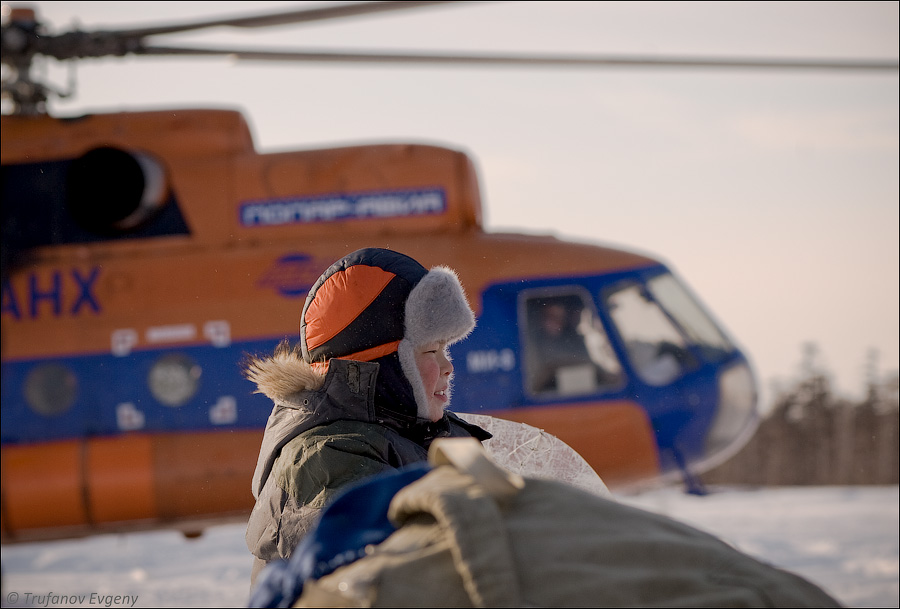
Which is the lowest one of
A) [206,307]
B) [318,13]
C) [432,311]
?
[206,307]

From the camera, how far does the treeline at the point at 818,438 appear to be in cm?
2986

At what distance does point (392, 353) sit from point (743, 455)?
30.7m

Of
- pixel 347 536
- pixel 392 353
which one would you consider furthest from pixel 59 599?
pixel 347 536

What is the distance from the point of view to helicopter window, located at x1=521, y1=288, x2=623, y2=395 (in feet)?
16.5

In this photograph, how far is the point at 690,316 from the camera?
5.53 m

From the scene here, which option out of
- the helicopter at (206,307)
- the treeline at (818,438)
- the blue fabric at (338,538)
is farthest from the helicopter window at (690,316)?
the treeline at (818,438)

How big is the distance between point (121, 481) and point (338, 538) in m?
4.44

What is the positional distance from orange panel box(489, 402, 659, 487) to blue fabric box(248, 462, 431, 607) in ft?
13.4

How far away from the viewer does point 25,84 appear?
5102mm

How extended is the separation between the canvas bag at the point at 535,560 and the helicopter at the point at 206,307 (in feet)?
13.2

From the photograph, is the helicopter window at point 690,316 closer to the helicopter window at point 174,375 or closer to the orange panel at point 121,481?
the helicopter window at point 174,375

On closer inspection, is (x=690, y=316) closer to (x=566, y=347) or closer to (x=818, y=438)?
(x=566, y=347)

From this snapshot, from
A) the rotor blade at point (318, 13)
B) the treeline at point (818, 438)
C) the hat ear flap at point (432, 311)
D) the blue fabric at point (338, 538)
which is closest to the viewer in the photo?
the blue fabric at point (338, 538)

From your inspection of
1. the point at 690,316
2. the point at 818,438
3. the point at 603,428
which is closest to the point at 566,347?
the point at 603,428
